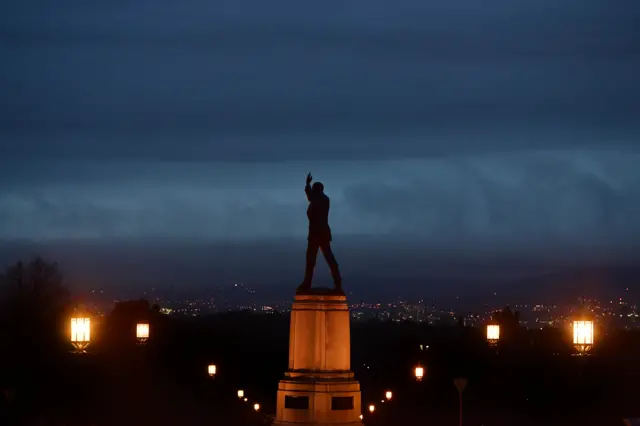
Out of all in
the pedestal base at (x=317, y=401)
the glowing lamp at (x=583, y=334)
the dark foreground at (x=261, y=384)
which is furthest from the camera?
the dark foreground at (x=261, y=384)

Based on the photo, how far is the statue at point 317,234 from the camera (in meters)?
40.3

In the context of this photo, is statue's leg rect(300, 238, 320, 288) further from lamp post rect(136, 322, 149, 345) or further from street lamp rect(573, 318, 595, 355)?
street lamp rect(573, 318, 595, 355)

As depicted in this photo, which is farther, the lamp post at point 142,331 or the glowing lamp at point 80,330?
the lamp post at point 142,331

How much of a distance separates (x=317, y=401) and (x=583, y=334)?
743 cm

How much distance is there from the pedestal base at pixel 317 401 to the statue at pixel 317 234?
2.79 metres

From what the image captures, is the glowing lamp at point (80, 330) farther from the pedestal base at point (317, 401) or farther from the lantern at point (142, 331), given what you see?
the pedestal base at point (317, 401)

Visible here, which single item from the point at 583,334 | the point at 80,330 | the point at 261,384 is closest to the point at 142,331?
the point at 80,330

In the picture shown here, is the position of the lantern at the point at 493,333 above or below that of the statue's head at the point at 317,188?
below

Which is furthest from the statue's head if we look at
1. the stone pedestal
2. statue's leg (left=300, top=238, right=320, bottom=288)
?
the stone pedestal

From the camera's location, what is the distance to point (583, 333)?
37.0m

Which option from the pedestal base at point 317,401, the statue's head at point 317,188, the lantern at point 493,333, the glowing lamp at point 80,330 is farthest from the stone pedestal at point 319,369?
the glowing lamp at point 80,330

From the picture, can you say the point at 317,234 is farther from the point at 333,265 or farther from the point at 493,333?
the point at 493,333

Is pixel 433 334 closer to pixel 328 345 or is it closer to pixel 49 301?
pixel 49 301

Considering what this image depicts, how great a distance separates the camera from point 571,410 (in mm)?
67500
